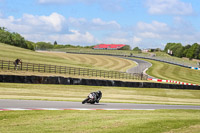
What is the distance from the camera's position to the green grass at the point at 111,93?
29.1 meters

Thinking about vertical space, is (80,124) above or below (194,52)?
below

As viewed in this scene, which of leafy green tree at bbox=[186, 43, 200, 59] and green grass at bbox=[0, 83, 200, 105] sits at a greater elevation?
leafy green tree at bbox=[186, 43, 200, 59]

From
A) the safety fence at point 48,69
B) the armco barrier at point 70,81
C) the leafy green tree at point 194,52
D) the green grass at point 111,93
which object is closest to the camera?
the green grass at point 111,93

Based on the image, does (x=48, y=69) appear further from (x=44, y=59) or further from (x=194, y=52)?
(x=194, y=52)

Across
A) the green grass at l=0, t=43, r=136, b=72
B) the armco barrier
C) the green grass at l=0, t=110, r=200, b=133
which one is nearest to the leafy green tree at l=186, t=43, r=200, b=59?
the green grass at l=0, t=43, r=136, b=72

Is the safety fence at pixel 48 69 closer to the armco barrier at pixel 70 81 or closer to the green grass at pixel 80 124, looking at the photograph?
the armco barrier at pixel 70 81

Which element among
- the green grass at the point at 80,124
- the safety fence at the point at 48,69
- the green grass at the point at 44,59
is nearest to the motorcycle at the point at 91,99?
the green grass at the point at 80,124

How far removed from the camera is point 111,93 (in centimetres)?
3712

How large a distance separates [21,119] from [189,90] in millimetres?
37662

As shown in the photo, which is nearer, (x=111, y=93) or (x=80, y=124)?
(x=80, y=124)

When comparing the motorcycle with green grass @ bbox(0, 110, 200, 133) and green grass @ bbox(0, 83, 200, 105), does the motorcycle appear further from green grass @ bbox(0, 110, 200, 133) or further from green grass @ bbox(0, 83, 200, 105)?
green grass @ bbox(0, 110, 200, 133)

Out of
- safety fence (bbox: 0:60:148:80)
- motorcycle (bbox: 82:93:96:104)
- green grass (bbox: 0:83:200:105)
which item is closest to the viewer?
motorcycle (bbox: 82:93:96:104)

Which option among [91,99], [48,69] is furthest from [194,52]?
[91,99]

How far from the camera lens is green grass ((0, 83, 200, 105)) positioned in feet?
95.4
